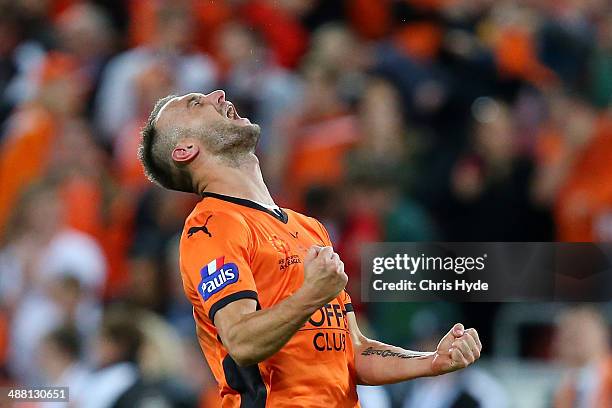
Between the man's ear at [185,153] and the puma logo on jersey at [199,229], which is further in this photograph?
the man's ear at [185,153]

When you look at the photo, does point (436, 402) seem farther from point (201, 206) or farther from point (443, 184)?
point (201, 206)

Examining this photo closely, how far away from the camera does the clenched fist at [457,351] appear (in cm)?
304

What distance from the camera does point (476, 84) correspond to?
6.56 meters

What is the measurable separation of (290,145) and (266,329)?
397 cm

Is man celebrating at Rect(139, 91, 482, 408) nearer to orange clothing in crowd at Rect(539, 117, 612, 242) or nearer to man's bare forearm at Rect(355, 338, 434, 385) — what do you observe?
man's bare forearm at Rect(355, 338, 434, 385)

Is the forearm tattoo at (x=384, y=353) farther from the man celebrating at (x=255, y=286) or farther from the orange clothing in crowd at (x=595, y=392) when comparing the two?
the orange clothing in crowd at (x=595, y=392)

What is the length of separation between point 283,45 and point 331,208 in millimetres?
1552

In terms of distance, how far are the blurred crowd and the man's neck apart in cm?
246

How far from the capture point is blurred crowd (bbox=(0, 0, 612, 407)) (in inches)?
238

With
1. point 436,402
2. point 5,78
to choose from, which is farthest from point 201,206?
point 5,78

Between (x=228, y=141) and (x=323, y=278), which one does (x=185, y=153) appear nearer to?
(x=228, y=141)

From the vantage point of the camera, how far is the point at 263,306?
3.06 meters

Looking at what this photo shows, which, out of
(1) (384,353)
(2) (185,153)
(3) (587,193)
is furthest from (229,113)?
(3) (587,193)

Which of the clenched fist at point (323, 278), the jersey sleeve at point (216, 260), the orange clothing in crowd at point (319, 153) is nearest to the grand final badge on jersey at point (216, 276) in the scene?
the jersey sleeve at point (216, 260)
